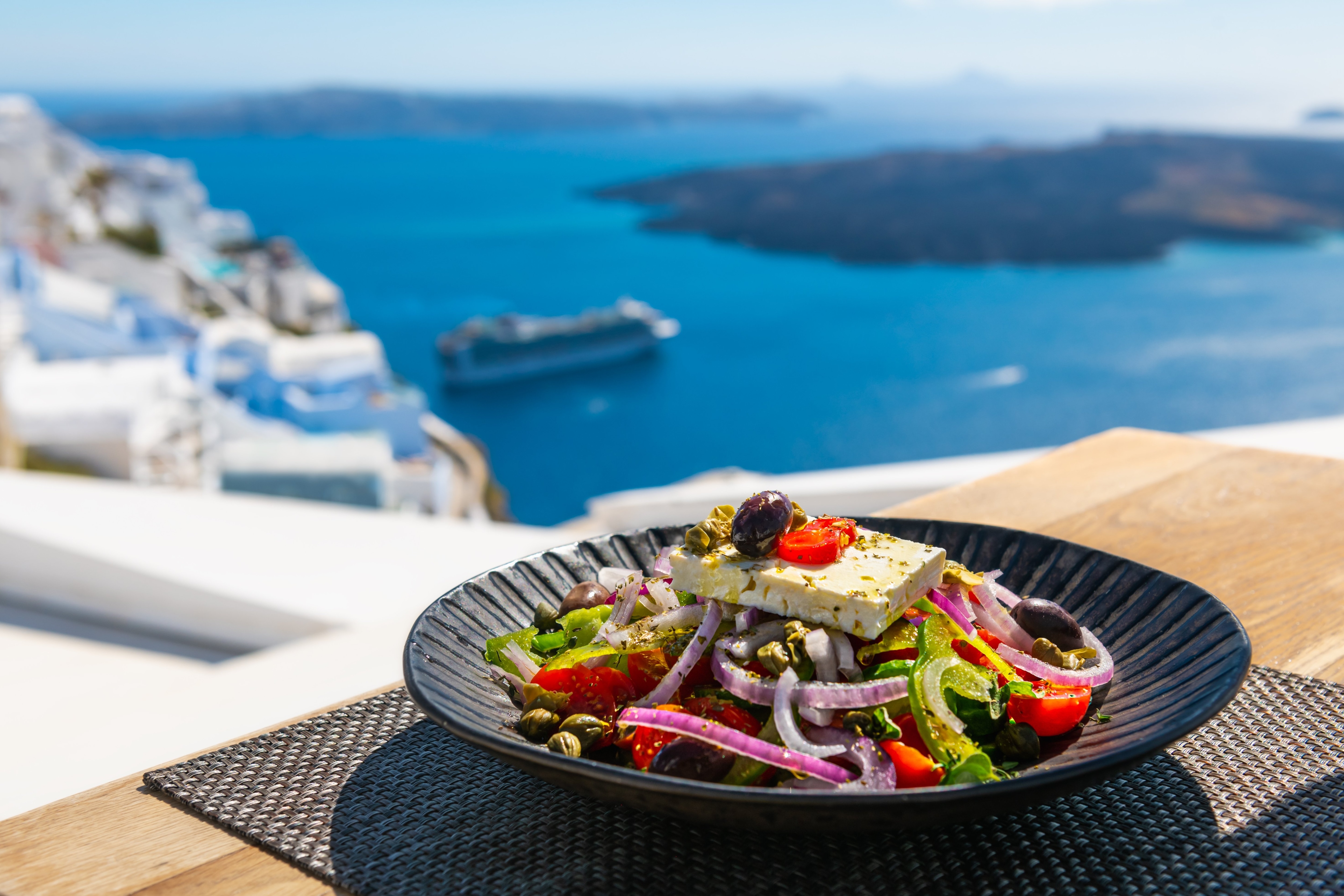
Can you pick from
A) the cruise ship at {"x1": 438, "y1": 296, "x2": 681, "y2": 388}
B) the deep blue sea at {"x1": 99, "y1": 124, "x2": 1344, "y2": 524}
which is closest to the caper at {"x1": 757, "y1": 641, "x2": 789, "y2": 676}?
the deep blue sea at {"x1": 99, "y1": 124, "x2": 1344, "y2": 524}

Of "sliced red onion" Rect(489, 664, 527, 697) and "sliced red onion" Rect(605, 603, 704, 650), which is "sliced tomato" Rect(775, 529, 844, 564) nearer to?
"sliced red onion" Rect(605, 603, 704, 650)

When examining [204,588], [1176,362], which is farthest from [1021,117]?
[204,588]

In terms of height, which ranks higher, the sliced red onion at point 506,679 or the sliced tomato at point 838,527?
the sliced tomato at point 838,527

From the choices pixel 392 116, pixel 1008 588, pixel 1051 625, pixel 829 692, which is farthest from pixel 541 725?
pixel 392 116

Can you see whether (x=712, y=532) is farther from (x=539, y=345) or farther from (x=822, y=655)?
(x=539, y=345)

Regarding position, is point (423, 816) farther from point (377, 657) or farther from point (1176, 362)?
point (1176, 362)

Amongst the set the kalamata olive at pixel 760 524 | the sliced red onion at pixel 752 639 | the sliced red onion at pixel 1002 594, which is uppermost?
the kalamata olive at pixel 760 524

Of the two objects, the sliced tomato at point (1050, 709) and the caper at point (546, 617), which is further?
the caper at point (546, 617)

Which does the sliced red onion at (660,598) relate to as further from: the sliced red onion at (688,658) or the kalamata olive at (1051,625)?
the kalamata olive at (1051,625)

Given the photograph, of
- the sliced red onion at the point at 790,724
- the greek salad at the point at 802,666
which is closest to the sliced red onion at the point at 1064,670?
the greek salad at the point at 802,666
